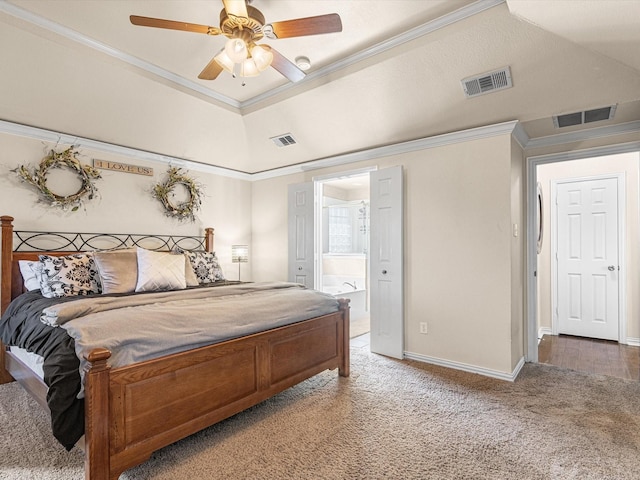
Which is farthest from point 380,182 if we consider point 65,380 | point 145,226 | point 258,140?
point 65,380

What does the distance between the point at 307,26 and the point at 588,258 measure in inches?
190

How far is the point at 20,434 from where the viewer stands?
2.27 m

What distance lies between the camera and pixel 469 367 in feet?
11.3

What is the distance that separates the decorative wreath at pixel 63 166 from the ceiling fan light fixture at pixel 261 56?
253cm

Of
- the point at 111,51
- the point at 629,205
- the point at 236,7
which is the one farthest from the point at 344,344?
the point at 629,205

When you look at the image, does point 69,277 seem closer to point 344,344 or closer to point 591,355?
point 344,344

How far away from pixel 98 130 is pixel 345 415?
375 centimetres

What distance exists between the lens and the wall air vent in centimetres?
306

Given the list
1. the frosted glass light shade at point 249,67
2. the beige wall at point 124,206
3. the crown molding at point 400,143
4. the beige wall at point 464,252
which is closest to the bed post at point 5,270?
the beige wall at point 124,206

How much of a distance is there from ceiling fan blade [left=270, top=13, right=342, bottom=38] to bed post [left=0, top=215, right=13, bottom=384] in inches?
121

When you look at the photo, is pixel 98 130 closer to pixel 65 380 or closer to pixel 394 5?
pixel 65 380

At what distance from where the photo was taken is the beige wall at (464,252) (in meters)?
3.27

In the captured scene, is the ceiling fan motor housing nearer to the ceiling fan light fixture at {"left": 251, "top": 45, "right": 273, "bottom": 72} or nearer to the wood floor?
the ceiling fan light fixture at {"left": 251, "top": 45, "right": 273, "bottom": 72}

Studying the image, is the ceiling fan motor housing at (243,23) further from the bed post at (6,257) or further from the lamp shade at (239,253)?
the lamp shade at (239,253)
